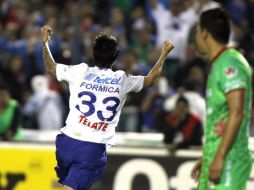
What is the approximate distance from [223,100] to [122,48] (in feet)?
27.2

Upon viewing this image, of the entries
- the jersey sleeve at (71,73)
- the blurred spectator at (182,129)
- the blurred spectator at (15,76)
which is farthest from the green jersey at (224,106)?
the blurred spectator at (15,76)

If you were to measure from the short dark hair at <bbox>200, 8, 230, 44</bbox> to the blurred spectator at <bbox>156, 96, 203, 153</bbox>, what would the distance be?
17.0 ft

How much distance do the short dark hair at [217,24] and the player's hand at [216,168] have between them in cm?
76

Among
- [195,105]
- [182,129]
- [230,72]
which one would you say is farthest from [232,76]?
[195,105]

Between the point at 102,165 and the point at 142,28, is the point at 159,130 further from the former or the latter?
the point at 102,165

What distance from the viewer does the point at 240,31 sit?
13.8m

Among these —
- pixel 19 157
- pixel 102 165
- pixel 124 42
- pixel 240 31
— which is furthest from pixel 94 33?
pixel 102 165

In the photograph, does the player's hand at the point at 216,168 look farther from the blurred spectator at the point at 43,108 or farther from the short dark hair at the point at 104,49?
the blurred spectator at the point at 43,108

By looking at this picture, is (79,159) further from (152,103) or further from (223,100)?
(152,103)

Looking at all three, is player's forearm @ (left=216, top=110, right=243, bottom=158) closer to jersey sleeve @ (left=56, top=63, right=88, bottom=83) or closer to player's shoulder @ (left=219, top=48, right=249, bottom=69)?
player's shoulder @ (left=219, top=48, right=249, bottom=69)

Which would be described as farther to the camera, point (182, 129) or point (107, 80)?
point (182, 129)

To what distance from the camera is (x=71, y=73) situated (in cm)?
754

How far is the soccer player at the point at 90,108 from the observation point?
750 cm

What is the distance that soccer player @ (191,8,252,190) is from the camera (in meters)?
5.80
